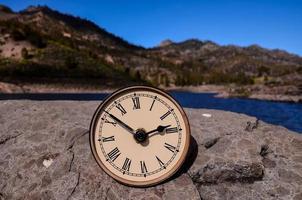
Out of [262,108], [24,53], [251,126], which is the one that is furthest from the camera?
[24,53]

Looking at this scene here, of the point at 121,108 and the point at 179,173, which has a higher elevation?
the point at 121,108

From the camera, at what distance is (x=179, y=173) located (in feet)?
20.0

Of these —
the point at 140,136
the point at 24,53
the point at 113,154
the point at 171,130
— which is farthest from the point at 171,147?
the point at 24,53

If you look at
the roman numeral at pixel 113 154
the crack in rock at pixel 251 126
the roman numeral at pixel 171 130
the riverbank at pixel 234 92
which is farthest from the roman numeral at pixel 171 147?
the riverbank at pixel 234 92

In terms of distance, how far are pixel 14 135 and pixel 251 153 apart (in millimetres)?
4359

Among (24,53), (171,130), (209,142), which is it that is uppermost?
(171,130)

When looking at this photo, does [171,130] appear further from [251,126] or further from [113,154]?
[251,126]

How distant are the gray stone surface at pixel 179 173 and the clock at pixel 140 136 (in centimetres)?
27

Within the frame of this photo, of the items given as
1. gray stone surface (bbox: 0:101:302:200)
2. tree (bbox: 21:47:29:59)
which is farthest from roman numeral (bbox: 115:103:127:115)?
tree (bbox: 21:47:29:59)

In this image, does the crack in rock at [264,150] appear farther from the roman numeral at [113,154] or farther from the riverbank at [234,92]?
the riverbank at [234,92]

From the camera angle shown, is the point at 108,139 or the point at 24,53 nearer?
the point at 108,139

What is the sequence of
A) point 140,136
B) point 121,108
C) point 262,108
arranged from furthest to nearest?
point 262,108 → point 121,108 → point 140,136

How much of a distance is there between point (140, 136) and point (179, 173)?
3.05ft

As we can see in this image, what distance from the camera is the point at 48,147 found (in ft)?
21.7
